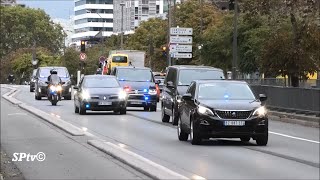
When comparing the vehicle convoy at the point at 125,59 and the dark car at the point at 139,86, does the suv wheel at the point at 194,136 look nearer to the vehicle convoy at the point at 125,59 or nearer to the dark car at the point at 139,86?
the dark car at the point at 139,86

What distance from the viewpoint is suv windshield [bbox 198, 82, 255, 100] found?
16219mm

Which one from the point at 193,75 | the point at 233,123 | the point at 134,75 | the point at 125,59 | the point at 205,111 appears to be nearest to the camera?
the point at 233,123

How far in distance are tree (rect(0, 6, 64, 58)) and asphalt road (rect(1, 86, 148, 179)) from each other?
348 feet

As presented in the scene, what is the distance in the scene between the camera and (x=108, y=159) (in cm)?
1311

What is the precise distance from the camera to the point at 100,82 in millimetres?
27844

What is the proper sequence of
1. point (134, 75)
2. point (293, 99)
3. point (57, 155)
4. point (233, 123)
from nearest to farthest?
point (57, 155) → point (233, 123) → point (293, 99) → point (134, 75)

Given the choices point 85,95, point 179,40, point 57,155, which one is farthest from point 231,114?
point 179,40

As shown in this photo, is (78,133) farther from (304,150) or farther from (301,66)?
(301,66)

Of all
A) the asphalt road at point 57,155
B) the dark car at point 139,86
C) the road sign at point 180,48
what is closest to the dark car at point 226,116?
the asphalt road at point 57,155

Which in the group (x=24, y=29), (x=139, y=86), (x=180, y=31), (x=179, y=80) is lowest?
(x=139, y=86)

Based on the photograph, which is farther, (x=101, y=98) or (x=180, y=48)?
(x=180, y=48)

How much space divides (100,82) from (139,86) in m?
2.73

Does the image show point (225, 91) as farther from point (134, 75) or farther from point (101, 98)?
point (134, 75)

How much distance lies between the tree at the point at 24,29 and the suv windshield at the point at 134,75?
309 ft
